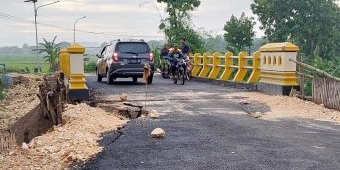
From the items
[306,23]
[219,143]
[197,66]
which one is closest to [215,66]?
[197,66]

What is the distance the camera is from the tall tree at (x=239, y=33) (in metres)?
43.6

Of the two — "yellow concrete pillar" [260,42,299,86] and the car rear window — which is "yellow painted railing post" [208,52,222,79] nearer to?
the car rear window

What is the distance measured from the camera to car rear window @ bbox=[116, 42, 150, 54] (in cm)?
Answer: 1836

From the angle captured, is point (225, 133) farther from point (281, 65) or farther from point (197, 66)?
point (197, 66)

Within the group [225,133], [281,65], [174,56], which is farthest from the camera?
[174,56]

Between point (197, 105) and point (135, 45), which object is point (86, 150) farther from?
point (135, 45)

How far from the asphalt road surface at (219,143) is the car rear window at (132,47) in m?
7.03

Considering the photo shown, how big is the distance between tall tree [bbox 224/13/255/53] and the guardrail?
20.5 metres

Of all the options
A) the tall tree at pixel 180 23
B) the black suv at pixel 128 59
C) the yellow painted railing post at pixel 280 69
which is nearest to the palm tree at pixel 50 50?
the tall tree at pixel 180 23

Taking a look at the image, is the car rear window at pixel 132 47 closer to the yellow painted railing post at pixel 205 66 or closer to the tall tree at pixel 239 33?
the yellow painted railing post at pixel 205 66

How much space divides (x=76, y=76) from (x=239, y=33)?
107 feet

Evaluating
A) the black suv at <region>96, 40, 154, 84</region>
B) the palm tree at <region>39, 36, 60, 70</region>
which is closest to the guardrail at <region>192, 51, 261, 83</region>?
the black suv at <region>96, 40, 154, 84</region>

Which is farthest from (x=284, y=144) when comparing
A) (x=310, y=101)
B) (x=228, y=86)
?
(x=228, y=86)

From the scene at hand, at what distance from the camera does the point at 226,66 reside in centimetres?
1923
